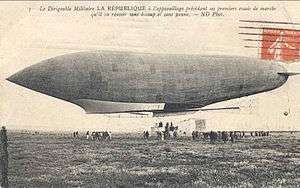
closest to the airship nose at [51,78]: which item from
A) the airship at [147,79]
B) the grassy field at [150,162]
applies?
the airship at [147,79]

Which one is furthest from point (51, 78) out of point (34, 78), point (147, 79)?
point (147, 79)

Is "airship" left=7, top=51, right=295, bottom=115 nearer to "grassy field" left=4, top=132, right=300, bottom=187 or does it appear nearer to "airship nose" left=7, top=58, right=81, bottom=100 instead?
"airship nose" left=7, top=58, right=81, bottom=100

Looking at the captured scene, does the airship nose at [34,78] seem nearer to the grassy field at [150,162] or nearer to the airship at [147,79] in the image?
the airship at [147,79]

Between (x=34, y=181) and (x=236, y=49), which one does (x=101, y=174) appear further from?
(x=236, y=49)

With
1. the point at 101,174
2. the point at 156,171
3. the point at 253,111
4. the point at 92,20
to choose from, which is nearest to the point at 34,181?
the point at 101,174

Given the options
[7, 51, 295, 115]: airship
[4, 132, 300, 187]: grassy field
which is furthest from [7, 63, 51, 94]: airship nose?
[4, 132, 300, 187]: grassy field

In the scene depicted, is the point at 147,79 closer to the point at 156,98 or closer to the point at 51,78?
the point at 156,98

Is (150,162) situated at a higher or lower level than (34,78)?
lower
